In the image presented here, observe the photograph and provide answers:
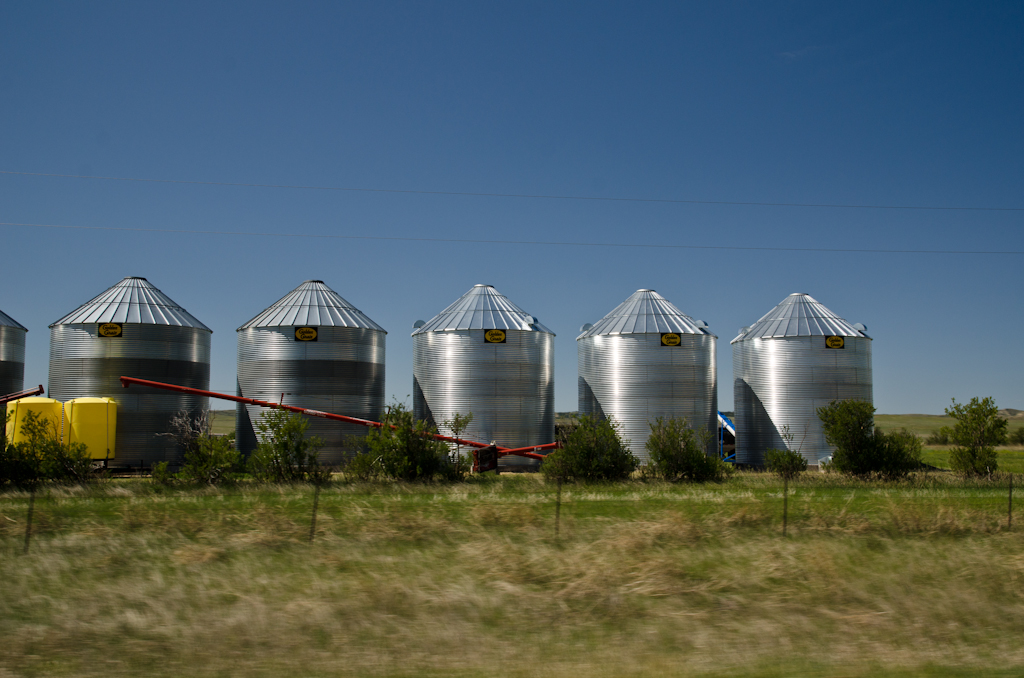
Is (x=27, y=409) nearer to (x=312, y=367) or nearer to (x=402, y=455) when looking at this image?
(x=312, y=367)

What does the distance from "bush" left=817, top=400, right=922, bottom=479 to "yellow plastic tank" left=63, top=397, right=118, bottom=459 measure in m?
33.0

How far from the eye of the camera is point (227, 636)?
31.2 feet

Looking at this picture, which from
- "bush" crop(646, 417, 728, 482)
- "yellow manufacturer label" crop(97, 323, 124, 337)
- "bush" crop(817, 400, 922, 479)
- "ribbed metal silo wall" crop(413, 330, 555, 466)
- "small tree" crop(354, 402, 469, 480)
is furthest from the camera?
"ribbed metal silo wall" crop(413, 330, 555, 466)

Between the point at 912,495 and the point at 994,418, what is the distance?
1255 centimetres

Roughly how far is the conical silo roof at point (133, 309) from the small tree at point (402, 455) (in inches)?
580

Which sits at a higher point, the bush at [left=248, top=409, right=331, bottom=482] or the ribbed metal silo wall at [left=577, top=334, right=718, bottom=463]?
the ribbed metal silo wall at [left=577, top=334, right=718, bottom=463]

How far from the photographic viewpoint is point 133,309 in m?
38.2

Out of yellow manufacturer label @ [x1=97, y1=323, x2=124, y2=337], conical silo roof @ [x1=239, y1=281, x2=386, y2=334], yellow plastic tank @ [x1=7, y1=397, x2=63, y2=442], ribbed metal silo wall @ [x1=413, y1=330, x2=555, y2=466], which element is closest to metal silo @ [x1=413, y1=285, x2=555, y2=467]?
ribbed metal silo wall @ [x1=413, y1=330, x2=555, y2=466]

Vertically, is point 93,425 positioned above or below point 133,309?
below

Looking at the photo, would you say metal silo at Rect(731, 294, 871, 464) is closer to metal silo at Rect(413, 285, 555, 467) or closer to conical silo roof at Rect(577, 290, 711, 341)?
conical silo roof at Rect(577, 290, 711, 341)

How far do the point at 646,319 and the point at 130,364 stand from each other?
26.2 metres

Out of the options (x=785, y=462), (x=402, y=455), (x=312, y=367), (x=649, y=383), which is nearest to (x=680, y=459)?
(x=785, y=462)

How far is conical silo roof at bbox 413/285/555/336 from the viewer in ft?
131

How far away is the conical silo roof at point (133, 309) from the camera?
37.8 metres
